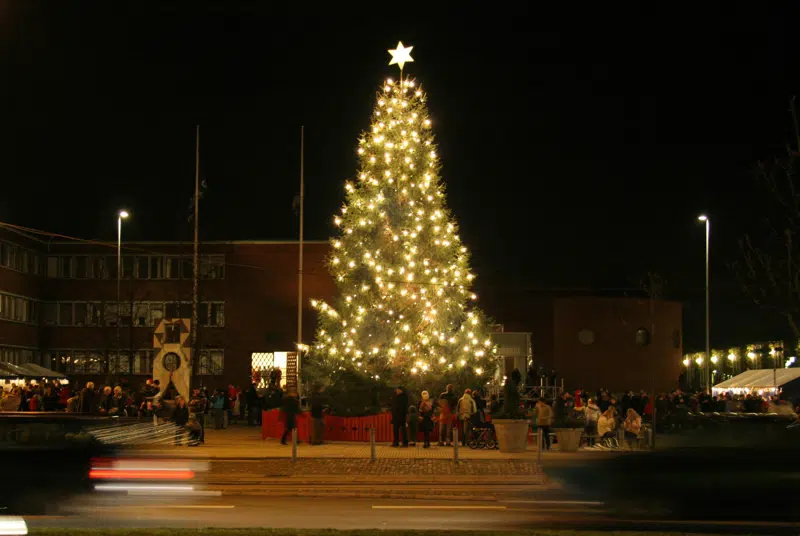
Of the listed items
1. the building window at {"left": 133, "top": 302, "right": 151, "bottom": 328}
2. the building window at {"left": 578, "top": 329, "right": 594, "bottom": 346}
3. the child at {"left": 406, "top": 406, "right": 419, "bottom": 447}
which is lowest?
the child at {"left": 406, "top": 406, "right": 419, "bottom": 447}

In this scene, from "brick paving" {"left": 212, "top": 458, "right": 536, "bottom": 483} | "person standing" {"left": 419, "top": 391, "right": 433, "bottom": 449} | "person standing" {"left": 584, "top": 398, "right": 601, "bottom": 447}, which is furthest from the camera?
"person standing" {"left": 584, "top": 398, "right": 601, "bottom": 447}

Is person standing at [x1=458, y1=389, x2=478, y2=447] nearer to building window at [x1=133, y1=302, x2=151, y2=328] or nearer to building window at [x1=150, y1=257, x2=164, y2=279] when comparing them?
building window at [x1=150, y1=257, x2=164, y2=279]

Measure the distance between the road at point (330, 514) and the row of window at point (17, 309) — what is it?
44292 millimetres

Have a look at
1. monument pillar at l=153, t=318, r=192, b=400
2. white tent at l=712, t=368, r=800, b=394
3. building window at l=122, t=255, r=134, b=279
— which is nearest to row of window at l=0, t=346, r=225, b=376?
building window at l=122, t=255, r=134, b=279

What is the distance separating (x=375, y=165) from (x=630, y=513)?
24.7m

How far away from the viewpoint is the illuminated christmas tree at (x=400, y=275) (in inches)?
1291

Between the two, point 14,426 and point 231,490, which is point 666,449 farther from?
point 231,490

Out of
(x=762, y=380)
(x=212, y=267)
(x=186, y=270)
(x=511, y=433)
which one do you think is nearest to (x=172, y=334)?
(x=511, y=433)

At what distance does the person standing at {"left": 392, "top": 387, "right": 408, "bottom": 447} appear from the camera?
1080 inches

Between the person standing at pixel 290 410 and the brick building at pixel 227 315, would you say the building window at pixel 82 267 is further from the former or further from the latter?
the person standing at pixel 290 410

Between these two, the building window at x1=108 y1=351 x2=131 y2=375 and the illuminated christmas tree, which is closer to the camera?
the illuminated christmas tree

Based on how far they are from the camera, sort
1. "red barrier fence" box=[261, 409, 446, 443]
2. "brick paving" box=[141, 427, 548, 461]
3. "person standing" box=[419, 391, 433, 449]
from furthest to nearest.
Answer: "red barrier fence" box=[261, 409, 446, 443], "person standing" box=[419, 391, 433, 449], "brick paving" box=[141, 427, 548, 461]

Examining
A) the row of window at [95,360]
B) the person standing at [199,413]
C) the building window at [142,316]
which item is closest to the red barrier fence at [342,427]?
the person standing at [199,413]

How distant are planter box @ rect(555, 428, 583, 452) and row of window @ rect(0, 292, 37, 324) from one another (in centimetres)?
4064
